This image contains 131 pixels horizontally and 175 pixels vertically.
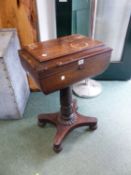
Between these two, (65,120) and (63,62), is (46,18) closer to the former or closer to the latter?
(63,62)

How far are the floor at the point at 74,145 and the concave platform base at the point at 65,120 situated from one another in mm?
87

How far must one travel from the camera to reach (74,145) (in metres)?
1.43

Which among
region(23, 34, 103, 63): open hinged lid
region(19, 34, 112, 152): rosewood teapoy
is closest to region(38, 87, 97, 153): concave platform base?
region(19, 34, 112, 152): rosewood teapoy

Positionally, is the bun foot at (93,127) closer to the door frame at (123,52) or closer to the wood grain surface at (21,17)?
the door frame at (123,52)

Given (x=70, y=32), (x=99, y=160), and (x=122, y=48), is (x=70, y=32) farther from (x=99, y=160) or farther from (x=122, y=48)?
(x=99, y=160)

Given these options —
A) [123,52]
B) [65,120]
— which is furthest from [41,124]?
[123,52]

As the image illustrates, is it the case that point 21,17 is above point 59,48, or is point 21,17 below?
above

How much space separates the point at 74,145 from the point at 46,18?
48.7 inches

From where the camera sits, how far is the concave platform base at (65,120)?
1.35 meters

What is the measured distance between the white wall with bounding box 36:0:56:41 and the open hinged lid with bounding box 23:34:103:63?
1.69ft

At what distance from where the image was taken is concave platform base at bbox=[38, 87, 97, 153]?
135 centimetres

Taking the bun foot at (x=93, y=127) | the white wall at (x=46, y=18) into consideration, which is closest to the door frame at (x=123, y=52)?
the white wall at (x=46, y=18)

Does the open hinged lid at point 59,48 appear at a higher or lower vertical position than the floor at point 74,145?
higher

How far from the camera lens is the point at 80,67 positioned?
1.09 m
